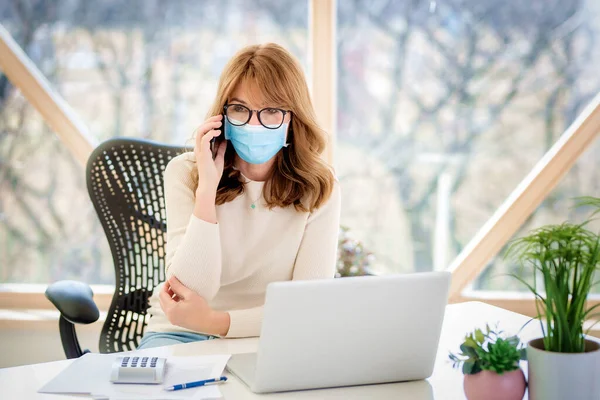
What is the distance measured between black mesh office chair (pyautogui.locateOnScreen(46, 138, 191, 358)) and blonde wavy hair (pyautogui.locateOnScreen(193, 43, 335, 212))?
349 millimetres

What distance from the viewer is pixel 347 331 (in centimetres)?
128

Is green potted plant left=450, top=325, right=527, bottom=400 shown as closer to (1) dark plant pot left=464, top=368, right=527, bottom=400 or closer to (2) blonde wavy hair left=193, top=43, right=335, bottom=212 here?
(1) dark plant pot left=464, top=368, right=527, bottom=400

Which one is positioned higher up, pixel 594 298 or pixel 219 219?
pixel 219 219

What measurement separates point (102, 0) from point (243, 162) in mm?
1579

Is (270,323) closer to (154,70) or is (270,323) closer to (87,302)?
(87,302)

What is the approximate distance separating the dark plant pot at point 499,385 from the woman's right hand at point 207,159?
0.91 meters

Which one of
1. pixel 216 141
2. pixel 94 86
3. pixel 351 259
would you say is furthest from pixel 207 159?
pixel 94 86

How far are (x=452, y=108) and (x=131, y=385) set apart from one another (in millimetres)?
2361

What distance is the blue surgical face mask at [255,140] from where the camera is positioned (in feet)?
6.24

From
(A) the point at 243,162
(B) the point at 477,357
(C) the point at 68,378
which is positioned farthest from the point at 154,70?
(B) the point at 477,357

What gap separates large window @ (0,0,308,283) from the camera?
3.28 meters

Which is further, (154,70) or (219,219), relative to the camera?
(154,70)

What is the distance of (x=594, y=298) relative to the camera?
3336 millimetres

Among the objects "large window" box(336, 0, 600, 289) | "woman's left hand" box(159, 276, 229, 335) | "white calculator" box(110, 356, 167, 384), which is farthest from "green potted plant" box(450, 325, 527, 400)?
"large window" box(336, 0, 600, 289)
